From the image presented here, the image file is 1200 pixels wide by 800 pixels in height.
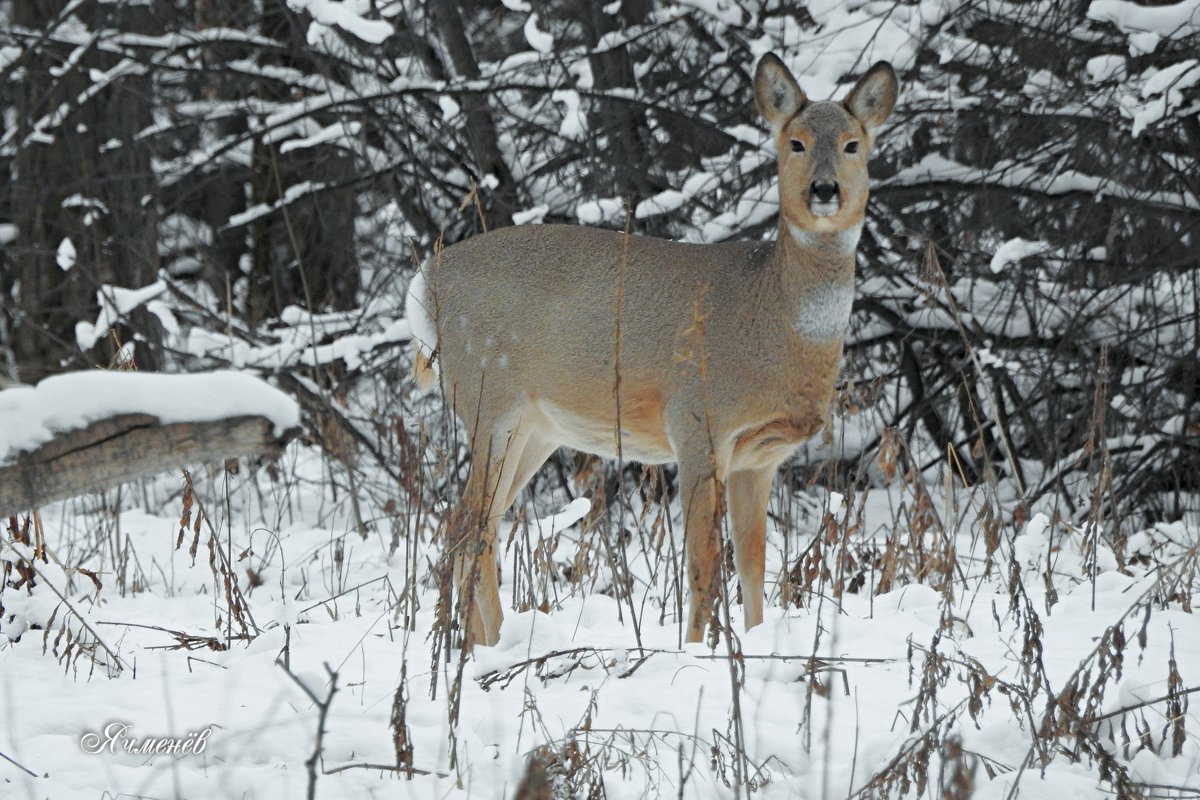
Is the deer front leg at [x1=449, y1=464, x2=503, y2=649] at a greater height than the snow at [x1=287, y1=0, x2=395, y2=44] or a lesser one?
lesser

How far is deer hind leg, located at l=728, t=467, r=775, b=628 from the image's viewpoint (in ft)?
16.6

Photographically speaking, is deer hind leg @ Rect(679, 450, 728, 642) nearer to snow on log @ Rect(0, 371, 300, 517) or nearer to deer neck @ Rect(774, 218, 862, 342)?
deer neck @ Rect(774, 218, 862, 342)

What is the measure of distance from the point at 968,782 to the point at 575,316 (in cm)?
310

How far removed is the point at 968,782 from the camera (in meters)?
2.25

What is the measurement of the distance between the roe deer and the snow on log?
2548mm

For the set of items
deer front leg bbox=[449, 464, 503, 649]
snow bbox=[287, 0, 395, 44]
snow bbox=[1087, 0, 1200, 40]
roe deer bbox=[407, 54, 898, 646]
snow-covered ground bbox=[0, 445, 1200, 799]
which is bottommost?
snow-covered ground bbox=[0, 445, 1200, 799]

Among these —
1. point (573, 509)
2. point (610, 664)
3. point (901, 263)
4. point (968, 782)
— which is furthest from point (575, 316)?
point (901, 263)

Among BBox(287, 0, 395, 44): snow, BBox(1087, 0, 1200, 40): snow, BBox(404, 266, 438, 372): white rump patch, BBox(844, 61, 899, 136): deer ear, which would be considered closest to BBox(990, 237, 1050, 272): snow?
BBox(1087, 0, 1200, 40): snow

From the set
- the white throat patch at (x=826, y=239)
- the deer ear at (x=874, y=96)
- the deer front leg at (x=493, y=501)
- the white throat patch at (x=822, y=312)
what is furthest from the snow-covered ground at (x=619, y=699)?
the deer ear at (x=874, y=96)

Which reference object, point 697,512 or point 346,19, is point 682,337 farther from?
point 346,19

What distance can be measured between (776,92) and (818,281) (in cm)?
75

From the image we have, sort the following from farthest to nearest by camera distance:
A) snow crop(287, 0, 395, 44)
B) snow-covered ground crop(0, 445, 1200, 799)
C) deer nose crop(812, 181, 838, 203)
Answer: snow crop(287, 0, 395, 44)
deer nose crop(812, 181, 838, 203)
snow-covered ground crop(0, 445, 1200, 799)

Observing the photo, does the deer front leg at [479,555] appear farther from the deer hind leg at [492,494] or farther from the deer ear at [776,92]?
the deer ear at [776,92]

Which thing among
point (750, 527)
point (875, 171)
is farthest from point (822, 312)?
point (875, 171)
